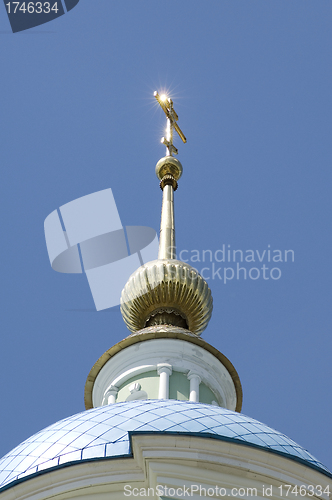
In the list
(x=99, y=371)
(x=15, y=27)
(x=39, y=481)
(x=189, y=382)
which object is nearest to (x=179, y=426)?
(x=39, y=481)

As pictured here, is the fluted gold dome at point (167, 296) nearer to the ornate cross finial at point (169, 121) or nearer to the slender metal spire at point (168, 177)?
the slender metal spire at point (168, 177)

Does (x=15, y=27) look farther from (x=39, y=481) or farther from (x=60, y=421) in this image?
(x=39, y=481)

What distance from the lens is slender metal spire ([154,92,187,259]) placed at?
1515cm

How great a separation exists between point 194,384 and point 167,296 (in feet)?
6.04

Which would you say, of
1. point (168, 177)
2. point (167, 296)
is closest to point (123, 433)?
point (167, 296)

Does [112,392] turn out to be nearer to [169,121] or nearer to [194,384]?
[194,384]

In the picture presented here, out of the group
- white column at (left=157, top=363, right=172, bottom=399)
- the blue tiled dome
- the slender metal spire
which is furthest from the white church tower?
the slender metal spire

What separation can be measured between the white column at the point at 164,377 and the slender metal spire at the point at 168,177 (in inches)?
118

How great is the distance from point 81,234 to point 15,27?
401 cm

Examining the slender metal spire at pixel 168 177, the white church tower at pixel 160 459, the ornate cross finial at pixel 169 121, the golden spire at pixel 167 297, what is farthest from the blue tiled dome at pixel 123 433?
the ornate cross finial at pixel 169 121

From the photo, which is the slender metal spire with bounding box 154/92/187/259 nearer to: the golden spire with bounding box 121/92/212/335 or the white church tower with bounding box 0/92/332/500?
the golden spire with bounding box 121/92/212/335

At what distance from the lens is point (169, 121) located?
18047 mm

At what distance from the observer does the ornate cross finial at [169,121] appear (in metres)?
17.6

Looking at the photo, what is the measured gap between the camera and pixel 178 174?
17000 mm
